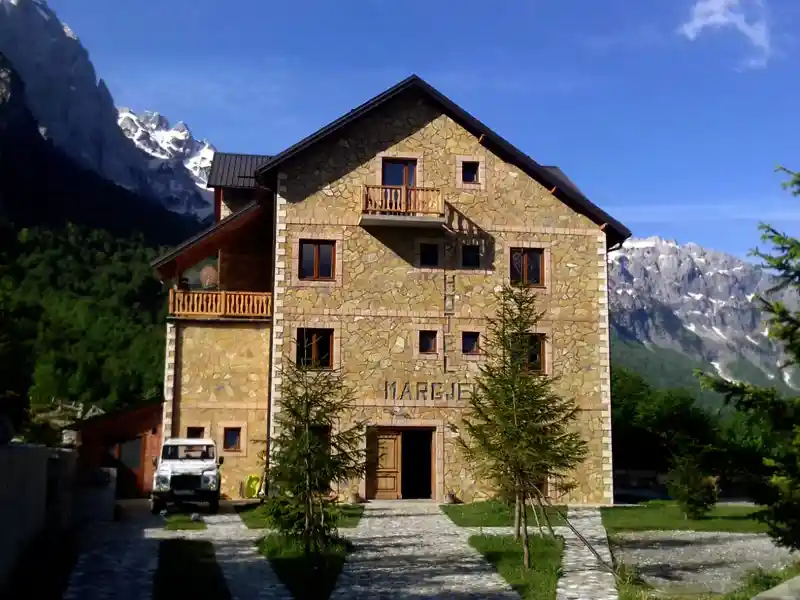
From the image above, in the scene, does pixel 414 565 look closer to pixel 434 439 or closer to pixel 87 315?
pixel 434 439

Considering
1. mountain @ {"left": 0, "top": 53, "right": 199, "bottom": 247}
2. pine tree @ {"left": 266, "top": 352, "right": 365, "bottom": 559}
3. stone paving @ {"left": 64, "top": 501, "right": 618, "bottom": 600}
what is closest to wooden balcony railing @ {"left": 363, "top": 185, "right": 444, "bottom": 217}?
stone paving @ {"left": 64, "top": 501, "right": 618, "bottom": 600}

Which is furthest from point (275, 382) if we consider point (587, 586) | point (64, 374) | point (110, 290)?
point (110, 290)

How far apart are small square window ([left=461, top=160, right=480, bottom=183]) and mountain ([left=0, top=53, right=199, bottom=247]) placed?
196 ft

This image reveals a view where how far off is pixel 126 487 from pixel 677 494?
17.3 meters

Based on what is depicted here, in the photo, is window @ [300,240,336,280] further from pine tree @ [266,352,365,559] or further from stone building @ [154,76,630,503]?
pine tree @ [266,352,365,559]

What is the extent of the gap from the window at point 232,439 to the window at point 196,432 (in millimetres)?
628

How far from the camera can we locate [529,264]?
90.5 feet

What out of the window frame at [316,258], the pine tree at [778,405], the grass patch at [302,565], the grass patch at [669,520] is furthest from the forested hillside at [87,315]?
the pine tree at [778,405]

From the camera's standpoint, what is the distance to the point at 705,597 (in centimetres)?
1191

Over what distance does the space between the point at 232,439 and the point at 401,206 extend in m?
8.82

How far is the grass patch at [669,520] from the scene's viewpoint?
20188 mm

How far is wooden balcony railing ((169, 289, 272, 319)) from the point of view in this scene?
27.6 metres

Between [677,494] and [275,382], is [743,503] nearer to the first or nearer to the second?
[677,494]

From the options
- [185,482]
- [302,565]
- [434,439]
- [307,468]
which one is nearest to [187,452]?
[185,482]
